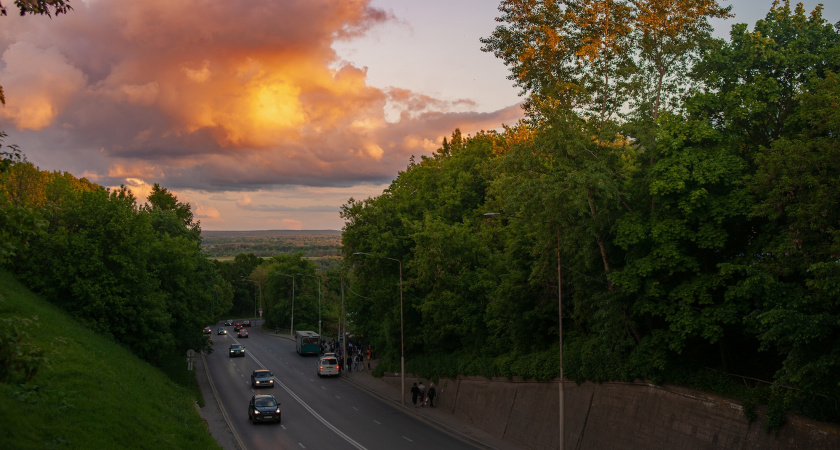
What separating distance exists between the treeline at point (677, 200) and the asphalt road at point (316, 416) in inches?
241

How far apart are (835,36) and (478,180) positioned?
32149 mm

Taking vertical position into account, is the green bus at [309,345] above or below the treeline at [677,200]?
below

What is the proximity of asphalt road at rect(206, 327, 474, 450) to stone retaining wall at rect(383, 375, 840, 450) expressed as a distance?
318 centimetres

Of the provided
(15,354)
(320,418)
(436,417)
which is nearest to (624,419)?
(436,417)

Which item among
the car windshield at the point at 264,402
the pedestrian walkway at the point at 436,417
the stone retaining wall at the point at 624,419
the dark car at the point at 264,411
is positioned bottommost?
the pedestrian walkway at the point at 436,417

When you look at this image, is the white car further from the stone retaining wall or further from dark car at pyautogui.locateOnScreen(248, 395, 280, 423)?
dark car at pyautogui.locateOnScreen(248, 395, 280, 423)

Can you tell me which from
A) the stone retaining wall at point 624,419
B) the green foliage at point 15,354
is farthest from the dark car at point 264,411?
the green foliage at point 15,354

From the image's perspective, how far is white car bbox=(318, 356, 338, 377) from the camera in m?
50.3

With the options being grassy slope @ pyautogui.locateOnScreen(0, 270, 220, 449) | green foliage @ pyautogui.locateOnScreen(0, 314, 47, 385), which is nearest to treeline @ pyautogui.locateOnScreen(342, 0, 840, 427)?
grassy slope @ pyautogui.locateOnScreen(0, 270, 220, 449)

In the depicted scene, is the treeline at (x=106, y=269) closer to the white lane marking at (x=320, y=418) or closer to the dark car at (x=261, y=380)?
the dark car at (x=261, y=380)

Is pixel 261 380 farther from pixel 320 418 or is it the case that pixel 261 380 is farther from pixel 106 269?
pixel 106 269

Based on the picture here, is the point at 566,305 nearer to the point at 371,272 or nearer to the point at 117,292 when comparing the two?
the point at 371,272

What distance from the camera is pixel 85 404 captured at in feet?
55.4

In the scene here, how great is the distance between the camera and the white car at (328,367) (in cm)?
5026
